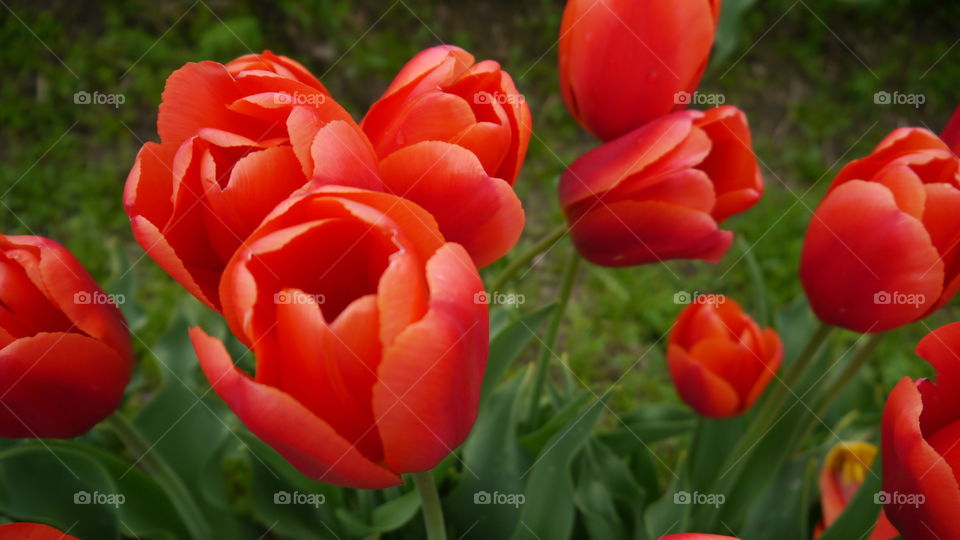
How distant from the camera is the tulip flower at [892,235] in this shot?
2.25ft

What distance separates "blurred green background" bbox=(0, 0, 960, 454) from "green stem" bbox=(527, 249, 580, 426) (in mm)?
664

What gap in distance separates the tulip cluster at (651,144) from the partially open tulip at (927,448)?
0.20 metres

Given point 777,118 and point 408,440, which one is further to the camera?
point 777,118

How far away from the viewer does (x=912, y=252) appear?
68 centimetres

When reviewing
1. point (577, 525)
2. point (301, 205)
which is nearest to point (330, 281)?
point (301, 205)

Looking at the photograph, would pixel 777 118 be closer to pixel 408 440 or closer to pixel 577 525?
pixel 577 525

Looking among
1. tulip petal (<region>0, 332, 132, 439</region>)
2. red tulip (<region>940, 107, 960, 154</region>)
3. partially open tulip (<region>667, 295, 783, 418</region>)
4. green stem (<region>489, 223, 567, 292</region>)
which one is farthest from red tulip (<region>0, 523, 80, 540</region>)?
red tulip (<region>940, 107, 960, 154</region>)

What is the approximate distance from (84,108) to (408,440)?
1874 millimetres

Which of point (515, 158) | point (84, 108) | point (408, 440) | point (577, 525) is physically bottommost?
point (577, 525)

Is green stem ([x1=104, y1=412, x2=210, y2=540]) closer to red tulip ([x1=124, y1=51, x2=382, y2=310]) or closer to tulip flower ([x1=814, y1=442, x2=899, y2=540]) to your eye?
red tulip ([x1=124, y1=51, x2=382, y2=310])

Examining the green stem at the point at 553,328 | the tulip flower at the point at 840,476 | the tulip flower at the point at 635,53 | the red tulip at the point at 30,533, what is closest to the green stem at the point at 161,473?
the red tulip at the point at 30,533

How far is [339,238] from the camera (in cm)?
51

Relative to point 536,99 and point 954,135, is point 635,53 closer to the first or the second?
point 954,135

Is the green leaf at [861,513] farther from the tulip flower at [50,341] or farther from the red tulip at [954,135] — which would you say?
the tulip flower at [50,341]
